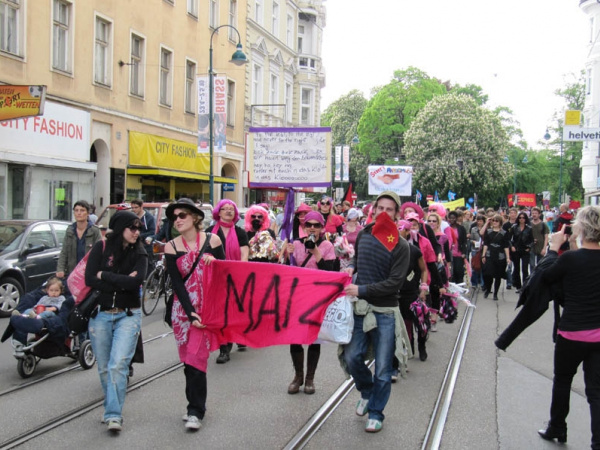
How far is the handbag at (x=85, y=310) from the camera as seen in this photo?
17.0ft

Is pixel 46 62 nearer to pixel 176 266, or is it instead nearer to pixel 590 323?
pixel 176 266

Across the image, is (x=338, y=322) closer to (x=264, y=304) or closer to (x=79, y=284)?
(x=264, y=304)

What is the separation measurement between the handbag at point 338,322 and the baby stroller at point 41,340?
2941mm

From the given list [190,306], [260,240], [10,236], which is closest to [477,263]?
[260,240]

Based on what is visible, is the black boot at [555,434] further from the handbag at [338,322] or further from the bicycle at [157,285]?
the bicycle at [157,285]

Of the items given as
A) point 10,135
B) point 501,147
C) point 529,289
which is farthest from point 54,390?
point 501,147

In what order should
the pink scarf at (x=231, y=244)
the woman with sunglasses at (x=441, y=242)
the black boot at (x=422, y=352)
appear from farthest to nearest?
1. the woman with sunglasses at (x=441, y=242)
2. the black boot at (x=422, y=352)
3. the pink scarf at (x=231, y=244)

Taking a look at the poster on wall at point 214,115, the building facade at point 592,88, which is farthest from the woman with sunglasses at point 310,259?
the building facade at point 592,88

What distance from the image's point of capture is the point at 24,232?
437 inches

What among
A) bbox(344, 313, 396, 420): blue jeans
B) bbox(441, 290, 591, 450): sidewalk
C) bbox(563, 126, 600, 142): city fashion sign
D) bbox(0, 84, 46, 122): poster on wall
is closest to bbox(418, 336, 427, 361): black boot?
bbox(441, 290, 591, 450): sidewalk

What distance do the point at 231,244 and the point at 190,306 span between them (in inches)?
95.2

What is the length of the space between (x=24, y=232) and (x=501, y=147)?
4975cm

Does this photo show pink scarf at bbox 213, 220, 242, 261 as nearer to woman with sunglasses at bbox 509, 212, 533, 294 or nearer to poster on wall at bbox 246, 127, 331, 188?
poster on wall at bbox 246, 127, 331, 188

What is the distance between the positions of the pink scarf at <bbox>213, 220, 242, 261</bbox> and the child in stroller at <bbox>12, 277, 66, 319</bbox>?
182 cm
